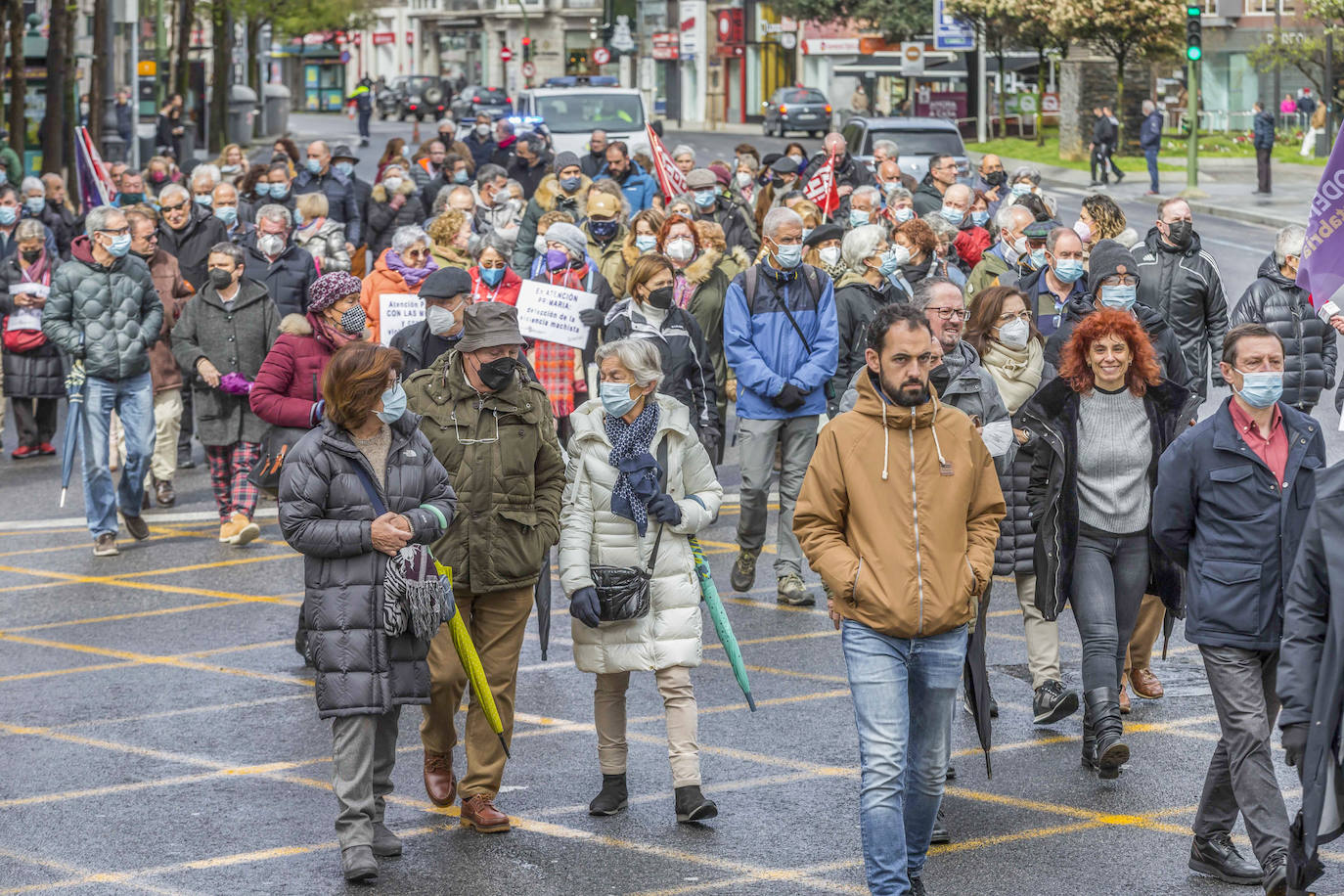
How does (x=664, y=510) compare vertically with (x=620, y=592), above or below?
above

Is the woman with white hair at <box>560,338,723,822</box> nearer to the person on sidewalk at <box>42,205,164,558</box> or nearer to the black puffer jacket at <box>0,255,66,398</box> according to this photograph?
the person on sidewalk at <box>42,205,164,558</box>

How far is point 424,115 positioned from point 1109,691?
78.3 m

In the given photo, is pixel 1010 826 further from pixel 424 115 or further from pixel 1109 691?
pixel 424 115

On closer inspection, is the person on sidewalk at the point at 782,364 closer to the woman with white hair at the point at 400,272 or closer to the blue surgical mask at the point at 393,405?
the woman with white hair at the point at 400,272

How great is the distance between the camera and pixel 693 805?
7176 mm

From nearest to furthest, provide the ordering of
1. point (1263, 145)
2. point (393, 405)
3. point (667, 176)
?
point (393, 405), point (667, 176), point (1263, 145)

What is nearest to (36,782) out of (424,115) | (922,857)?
(922,857)

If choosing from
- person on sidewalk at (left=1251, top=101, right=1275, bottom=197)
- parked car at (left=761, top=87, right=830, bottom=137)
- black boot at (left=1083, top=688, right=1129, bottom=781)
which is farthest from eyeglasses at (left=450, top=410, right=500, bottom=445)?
parked car at (left=761, top=87, right=830, bottom=137)

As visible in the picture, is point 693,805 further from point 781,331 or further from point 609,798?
point 781,331

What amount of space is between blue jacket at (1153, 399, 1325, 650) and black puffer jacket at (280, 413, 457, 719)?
99.9 inches

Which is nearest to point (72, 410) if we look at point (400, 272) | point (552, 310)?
point (400, 272)

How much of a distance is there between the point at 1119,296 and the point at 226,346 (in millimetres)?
5409

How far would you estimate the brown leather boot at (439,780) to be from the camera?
7488 mm

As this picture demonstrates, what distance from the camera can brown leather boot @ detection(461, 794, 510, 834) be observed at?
717 centimetres
